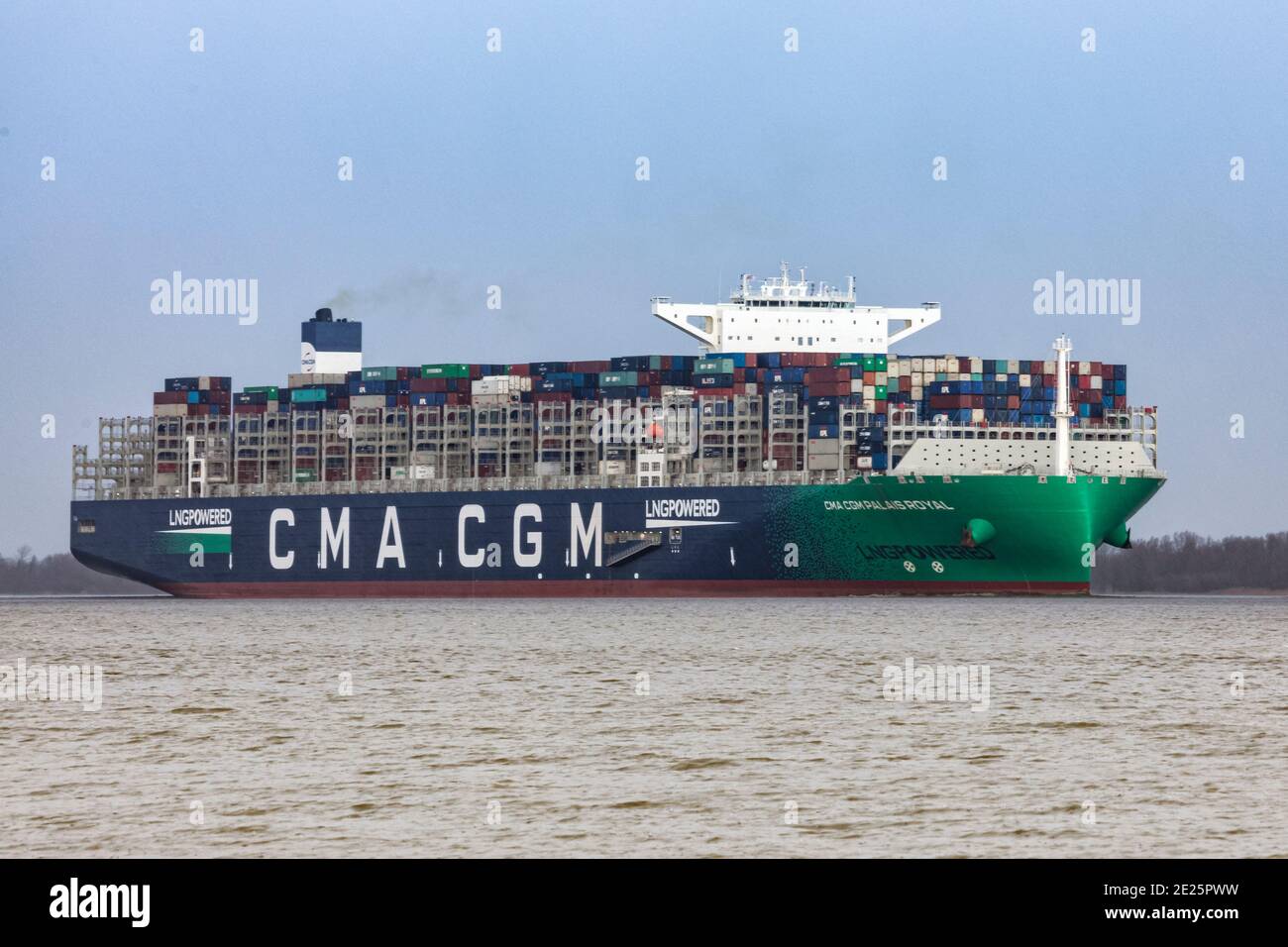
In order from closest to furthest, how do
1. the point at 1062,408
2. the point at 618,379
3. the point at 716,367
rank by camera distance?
the point at 1062,408 → the point at 716,367 → the point at 618,379

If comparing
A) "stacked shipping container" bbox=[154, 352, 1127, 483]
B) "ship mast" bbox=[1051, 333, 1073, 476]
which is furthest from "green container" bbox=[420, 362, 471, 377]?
"ship mast" bbox=[1051, 333, 1073, 476]

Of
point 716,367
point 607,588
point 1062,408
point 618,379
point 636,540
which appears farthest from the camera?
point 618,379

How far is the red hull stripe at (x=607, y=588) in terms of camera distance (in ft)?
227

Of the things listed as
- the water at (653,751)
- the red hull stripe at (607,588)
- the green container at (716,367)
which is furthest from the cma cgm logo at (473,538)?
the water at (653,751)

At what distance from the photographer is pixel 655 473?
7525 centimetres

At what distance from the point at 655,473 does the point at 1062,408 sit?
16.8 meters

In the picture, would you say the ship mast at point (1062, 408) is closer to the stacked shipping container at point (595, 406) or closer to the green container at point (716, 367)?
the stacked shipping container at point (595, 406)

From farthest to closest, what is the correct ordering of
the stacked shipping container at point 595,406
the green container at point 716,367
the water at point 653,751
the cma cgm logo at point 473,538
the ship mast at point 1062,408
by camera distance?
the cma cgm logo at point 473,538, the green container at point 716,367, the stacked shipping container at point 595,406, the ship mast at point 1062,408, the water at point 653,751

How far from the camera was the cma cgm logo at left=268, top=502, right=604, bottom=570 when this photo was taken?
3002 inches

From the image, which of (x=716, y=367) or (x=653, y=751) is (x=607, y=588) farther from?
(x=653, y=751)

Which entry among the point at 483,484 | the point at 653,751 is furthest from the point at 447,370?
the point at 653,751

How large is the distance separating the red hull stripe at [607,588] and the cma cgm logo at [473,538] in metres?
0.89

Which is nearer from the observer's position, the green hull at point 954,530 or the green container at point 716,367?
the green hull at point 954,530
